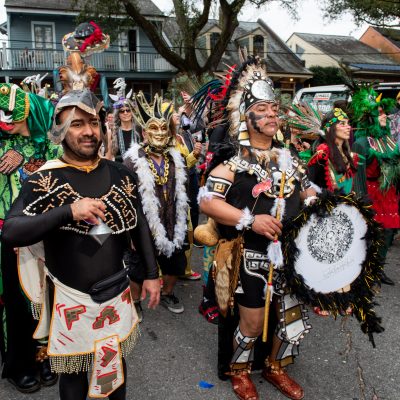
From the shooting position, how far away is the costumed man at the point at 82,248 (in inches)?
78.0

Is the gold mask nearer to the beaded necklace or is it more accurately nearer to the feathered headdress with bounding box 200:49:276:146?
the beaded necklace

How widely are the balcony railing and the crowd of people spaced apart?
1796 cm

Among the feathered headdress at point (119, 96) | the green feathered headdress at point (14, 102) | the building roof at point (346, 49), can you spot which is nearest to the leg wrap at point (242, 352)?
the green feathered headdress at point (14, 102)

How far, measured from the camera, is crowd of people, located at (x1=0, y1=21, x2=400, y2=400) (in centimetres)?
205

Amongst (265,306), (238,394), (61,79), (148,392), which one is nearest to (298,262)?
(265,306)

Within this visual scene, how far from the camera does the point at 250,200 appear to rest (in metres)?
2.70

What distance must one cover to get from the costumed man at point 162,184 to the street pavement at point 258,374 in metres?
0.48

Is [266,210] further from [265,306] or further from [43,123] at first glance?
[43,123]

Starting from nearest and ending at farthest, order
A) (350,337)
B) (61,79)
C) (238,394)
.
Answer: (238,394) → (350,337) → (61,79)

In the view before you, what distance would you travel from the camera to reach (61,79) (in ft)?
13.8

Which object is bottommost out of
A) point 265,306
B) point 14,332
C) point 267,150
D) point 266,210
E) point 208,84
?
point 14,332

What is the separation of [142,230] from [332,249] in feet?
3.81

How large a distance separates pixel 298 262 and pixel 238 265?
0.40 metres

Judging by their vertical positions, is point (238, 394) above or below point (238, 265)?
below
